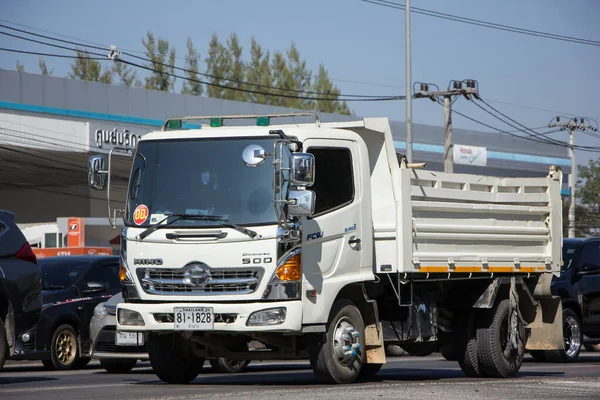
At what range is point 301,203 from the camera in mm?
10602

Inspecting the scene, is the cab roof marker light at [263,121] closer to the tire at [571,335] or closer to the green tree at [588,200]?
the tire at [571,335]

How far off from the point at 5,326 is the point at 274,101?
68.5 m

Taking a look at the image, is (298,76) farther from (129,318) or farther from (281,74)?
(129,318)

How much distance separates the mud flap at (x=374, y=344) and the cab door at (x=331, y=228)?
0.71 m

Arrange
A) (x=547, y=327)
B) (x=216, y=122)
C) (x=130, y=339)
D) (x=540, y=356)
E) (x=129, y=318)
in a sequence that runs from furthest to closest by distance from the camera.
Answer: (x=540, y=356) < (x=130, y=339) < (x=547, y=327) < (x=216, y=122) < (x=129, y=318)

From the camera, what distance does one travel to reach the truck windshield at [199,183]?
1087cm

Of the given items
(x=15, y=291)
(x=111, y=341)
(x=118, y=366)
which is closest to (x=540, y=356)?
(x=118, y=366)

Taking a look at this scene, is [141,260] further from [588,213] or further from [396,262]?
[588,213]

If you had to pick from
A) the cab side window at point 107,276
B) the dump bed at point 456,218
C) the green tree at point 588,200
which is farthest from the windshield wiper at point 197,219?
the green tree at point 588,200

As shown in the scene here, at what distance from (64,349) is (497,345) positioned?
6795 millimetres

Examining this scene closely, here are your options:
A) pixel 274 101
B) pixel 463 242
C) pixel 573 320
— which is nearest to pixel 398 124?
pixel 274 101

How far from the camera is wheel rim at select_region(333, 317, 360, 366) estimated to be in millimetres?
11414

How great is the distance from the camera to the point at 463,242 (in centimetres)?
1289

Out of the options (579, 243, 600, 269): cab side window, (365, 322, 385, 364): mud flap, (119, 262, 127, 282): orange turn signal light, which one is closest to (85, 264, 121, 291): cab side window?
(119, 262, 127, 282): orange turn signal light
